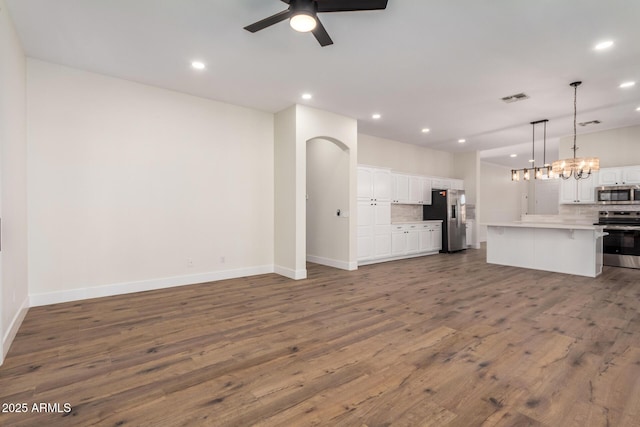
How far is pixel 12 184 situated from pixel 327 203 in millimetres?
4696

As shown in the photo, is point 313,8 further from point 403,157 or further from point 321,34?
point 403,157

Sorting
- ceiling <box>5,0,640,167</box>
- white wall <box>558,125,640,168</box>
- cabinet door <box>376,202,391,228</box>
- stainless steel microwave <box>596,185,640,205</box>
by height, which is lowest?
cabinet door <box>376,202,391,228</box>

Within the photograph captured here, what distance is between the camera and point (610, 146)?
6.70 meters

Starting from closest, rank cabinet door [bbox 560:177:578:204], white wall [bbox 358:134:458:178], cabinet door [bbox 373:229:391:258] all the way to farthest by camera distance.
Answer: cabinet door [bbox 373:229:391:258] → cabinet door [bbox 560:177:578:204] → white wall [bbox 358:134:458:178]

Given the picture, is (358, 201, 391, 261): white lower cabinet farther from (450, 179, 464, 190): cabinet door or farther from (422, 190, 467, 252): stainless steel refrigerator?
(450, 179, 464, 190): cabinet door

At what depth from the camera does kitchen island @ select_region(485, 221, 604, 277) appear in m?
5.33

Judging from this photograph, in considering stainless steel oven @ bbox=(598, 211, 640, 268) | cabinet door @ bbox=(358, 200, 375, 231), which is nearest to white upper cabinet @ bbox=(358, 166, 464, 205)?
cabinet door @ bbox=(358, 200, 375, 231)

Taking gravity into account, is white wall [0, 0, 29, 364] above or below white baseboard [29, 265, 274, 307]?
above

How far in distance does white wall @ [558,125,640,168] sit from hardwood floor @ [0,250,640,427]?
149 inches

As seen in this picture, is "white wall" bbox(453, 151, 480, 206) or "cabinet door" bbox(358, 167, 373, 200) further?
"white wall" bbox(453, 151, 480, 206)

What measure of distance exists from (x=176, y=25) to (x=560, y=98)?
5436 mm

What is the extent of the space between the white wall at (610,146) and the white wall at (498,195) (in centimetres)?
343

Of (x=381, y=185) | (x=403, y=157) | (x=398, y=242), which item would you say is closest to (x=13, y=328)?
(x=381, y=185)

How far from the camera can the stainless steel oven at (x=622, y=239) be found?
19.9 feet
